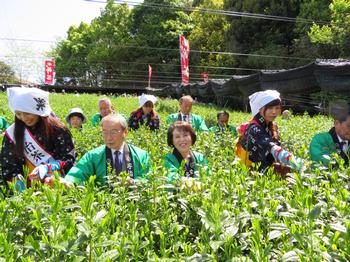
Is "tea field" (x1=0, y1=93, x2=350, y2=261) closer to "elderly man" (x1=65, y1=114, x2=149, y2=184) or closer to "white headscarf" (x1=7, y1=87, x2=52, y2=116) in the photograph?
"elderly man" (x1=65, y1=114, x2=149, y2=184)

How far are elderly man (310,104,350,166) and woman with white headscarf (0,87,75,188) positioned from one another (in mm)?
2065

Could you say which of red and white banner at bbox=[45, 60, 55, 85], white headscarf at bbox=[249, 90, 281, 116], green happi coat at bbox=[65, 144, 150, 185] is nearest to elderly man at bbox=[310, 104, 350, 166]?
white headscarf at bbox=[249, 90, 281, 116]


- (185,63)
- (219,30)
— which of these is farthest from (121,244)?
(219,30)

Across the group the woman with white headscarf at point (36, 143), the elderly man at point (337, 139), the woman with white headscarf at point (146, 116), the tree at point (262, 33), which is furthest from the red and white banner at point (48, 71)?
the elderly man at point (337, 139)

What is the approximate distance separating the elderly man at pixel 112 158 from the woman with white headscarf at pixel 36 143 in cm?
31

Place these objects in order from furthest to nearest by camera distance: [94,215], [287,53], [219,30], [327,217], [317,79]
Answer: [219,30] → [287,53] → [317,79] → [327,217] → [94,215]

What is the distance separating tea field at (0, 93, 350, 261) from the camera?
139 centimetres

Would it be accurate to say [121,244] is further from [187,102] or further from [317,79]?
[317,79]

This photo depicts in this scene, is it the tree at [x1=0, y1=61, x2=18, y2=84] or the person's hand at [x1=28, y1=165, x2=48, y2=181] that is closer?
the person's hand at [x1=28, y1=165, x2=48, y2=181]

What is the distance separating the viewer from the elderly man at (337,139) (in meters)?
3.11

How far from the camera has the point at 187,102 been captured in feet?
20.6

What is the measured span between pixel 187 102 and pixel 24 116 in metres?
3.62

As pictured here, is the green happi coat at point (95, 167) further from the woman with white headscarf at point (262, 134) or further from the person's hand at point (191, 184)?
the woman with white headscarf at point (262, 134)

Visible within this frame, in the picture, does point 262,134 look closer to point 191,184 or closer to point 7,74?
point 191,184
